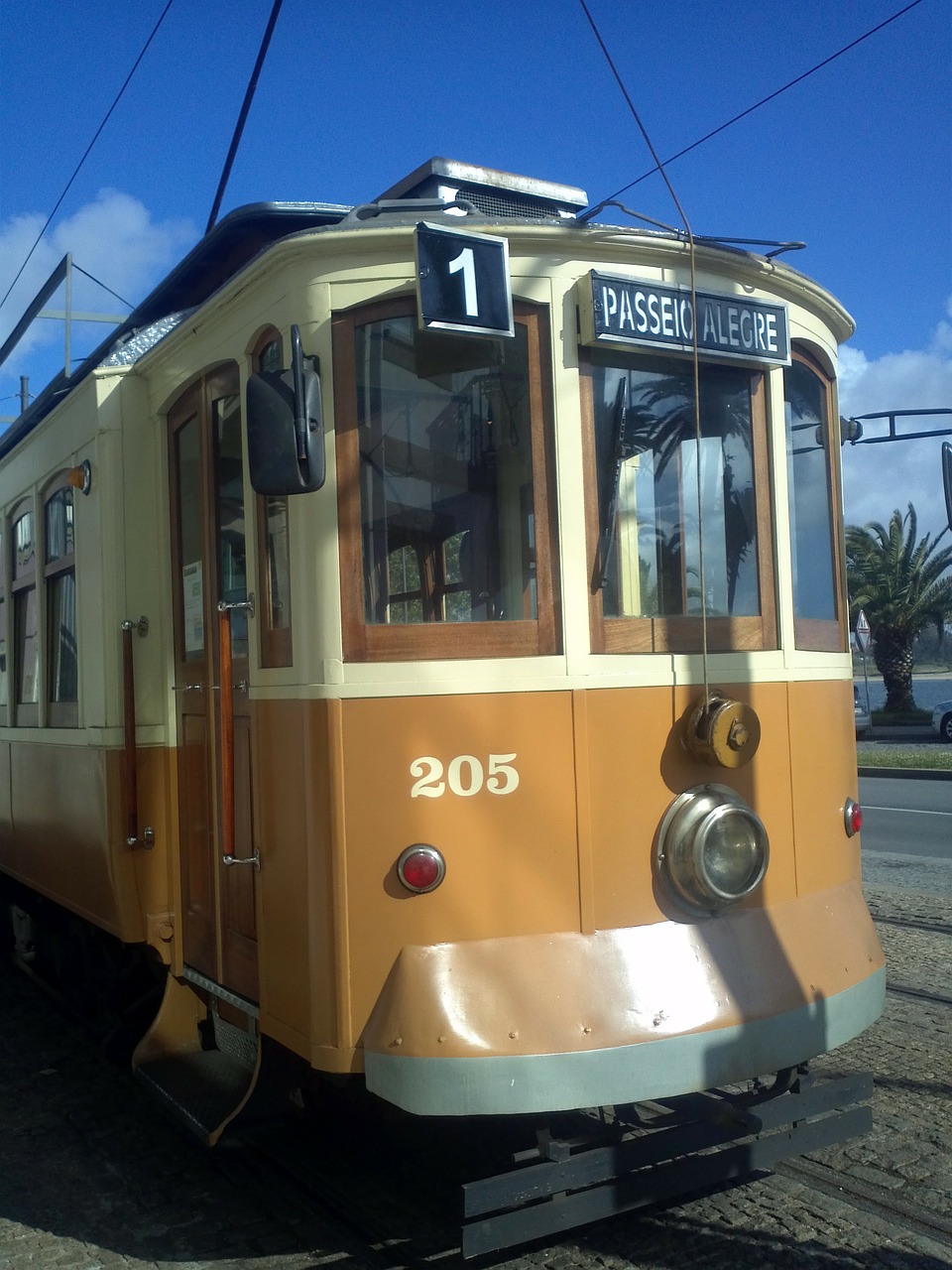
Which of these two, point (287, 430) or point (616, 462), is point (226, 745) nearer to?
point (287, 430)

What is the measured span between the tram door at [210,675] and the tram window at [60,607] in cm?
88

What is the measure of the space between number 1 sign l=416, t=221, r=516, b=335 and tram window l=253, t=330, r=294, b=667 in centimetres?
54

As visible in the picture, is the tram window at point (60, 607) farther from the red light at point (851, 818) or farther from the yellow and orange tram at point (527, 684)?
the red light at point (851, 818)

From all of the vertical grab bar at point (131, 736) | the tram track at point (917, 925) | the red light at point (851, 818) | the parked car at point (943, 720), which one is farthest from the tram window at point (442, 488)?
the parked car at point (943, 720)

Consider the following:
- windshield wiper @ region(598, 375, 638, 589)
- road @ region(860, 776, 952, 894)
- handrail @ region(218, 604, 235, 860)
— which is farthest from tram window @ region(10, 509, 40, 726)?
road @ region(860, 776, 952, 894)

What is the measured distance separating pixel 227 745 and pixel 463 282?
5.22 ft

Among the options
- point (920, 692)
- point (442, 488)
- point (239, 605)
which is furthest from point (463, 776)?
point (920, 692)

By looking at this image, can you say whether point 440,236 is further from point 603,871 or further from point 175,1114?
point 175,1114

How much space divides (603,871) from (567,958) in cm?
27

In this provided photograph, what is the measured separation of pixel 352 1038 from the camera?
336 cm

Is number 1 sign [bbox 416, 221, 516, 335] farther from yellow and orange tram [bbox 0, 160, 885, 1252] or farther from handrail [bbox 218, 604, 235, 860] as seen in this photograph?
handrail [bbox 218, 604, 235, 860]

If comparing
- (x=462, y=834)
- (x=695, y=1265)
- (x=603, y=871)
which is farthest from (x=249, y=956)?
(x=695, y=1265)

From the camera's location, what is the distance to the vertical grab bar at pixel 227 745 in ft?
12.6

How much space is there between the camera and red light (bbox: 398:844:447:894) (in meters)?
3.37
